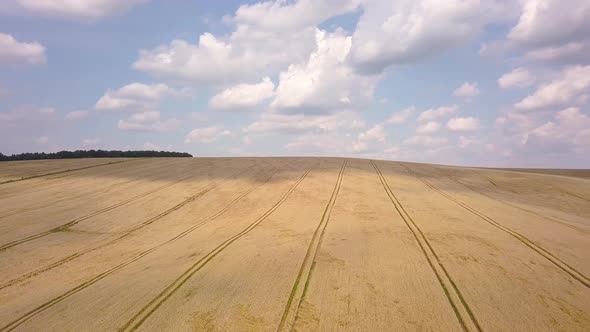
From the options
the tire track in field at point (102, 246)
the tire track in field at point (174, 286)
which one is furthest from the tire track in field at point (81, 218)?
the tire track in field at point (174, 286)

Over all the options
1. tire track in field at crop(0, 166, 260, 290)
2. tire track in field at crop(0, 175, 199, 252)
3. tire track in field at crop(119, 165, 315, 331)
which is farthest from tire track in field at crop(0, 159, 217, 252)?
tire track in field at crop(119, 165, 315, 331)

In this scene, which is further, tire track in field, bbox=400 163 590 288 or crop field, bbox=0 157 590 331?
tire track in field, bbox=400 163 590 288

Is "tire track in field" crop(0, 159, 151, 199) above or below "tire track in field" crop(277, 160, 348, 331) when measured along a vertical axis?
above

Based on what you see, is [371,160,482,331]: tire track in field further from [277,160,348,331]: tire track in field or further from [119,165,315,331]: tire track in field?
[119,165,315,331]: tire track in field

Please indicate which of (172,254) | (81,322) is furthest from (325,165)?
(81,322)

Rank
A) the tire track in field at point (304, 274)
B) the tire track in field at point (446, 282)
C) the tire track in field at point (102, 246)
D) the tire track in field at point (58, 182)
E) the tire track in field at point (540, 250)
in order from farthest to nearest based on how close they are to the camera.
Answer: the tire track in field at point (58, 182) < the tire track in field at point (102, 246) < the tire track in field at point (540, 250) < the tire track in field at point (304, 274) < the tire track in field at point (446, 282)

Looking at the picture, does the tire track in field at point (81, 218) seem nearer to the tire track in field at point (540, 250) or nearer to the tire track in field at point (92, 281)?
the tire track in field at point (92, 281)

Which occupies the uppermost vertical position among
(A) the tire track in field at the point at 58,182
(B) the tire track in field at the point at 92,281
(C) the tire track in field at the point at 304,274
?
(A) the tire track in field at the point at 58,182

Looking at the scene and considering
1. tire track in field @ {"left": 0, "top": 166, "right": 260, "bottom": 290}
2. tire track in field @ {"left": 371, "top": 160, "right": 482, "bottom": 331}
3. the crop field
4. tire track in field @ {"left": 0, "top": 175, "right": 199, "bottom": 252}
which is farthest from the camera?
tire track in field @ {"left": 0, "top": 175, "right": 199, "bottom": 252}

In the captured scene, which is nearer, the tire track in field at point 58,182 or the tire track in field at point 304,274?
the tire track in field at point 304,274

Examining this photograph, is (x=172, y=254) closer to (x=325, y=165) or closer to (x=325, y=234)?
(x=325, y=234)
